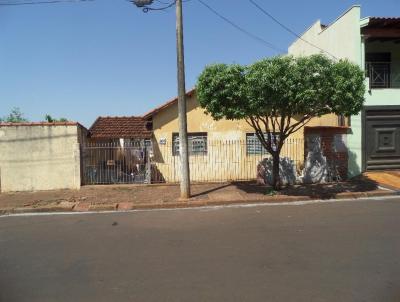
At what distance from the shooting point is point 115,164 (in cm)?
1597

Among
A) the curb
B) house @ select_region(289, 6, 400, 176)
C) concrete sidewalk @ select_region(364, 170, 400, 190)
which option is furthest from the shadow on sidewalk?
house @ select_region(289, 6, 400, 176)

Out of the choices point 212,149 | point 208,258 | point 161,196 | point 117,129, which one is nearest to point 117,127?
point 117,129

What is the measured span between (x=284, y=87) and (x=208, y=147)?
242 inches

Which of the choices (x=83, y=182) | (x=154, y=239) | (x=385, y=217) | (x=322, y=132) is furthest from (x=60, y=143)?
(x=385, y=217)

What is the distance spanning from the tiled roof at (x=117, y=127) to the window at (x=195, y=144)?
393 centimetres

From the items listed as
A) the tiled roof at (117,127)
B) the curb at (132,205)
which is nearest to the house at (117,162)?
the tiled roof at (117,127)

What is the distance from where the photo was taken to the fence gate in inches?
588

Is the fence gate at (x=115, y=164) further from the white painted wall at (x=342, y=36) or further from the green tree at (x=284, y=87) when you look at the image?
the white painted wall at (x=342, y=36)

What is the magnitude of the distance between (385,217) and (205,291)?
5.66 meters

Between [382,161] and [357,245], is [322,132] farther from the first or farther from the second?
[357,245]

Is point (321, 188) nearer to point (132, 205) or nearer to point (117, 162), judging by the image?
point (132, 205)

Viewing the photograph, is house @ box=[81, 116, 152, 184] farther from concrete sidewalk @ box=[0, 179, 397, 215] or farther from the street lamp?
the street lamp

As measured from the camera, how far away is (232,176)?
1625 cm

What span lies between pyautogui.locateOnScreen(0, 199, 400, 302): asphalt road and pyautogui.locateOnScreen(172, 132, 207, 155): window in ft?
23.4
